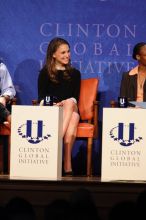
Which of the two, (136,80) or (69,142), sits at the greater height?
(136,80)

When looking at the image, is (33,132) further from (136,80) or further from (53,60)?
(136,80)

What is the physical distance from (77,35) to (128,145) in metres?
2.40

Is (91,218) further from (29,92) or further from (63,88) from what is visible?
(29,92)

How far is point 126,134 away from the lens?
5227mm

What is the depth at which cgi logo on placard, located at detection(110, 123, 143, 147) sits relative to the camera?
522cm

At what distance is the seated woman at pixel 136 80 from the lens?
21.5 ft

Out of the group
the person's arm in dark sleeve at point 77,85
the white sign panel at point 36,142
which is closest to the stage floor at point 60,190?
the white sign panel at point 36,142

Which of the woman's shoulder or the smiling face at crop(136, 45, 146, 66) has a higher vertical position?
the smiling face at crop(136, 45, 146, 66)

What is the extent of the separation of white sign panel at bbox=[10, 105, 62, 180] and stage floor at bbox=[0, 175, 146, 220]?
532 mm

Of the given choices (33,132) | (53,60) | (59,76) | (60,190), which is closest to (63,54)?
(53,60)

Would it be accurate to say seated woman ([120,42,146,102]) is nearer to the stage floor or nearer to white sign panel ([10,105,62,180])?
white sign panel ([10,105,62,180])

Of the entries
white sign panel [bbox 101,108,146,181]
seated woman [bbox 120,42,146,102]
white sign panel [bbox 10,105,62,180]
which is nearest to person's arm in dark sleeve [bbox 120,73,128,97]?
seated woman [bbox 120,42,146,102]

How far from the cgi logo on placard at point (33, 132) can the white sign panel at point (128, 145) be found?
565 millimetres

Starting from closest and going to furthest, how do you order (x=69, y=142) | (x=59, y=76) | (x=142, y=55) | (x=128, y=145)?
(x=128, y=145)
(x=69, y=142)
(x=59, y=76)
(x=142, y=55)
